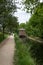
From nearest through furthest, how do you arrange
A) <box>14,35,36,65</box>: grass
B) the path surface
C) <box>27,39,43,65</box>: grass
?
<box>14,35,36,65</box>: grass, the path surface, <box>27,39,43,65</box>: grass

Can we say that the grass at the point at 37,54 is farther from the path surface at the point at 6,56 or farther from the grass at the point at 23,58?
the path surface at the point at 6,56

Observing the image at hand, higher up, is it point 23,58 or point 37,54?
point 23,58

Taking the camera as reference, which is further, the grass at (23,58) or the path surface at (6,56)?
the path surface at (6,56)

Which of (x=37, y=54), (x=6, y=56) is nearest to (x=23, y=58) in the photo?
(x=6, y=56)

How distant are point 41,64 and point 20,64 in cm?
380

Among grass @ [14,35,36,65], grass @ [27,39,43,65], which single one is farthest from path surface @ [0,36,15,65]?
grass @ [27,39,43,65]

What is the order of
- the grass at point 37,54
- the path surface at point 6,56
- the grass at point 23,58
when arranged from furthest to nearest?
the grass at point 37,54, the path surface at point 6,56, the grass at point 23,58

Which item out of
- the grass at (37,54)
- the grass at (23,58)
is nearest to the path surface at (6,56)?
the grass at (23,58)

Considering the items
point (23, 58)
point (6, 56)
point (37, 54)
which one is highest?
point (23, 58)

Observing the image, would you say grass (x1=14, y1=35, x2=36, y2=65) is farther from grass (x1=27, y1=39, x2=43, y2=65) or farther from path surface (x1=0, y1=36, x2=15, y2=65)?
grass (x1=27, y1=39, x2=43, y2=65)

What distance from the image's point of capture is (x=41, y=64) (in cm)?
1659

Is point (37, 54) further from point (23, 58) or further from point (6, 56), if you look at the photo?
point (23, 58)

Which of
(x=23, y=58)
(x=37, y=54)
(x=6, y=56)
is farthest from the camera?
(x=37, y=54)

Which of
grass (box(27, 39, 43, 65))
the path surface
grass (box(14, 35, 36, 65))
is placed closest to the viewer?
grass (box(14, 35, 36, 65))
